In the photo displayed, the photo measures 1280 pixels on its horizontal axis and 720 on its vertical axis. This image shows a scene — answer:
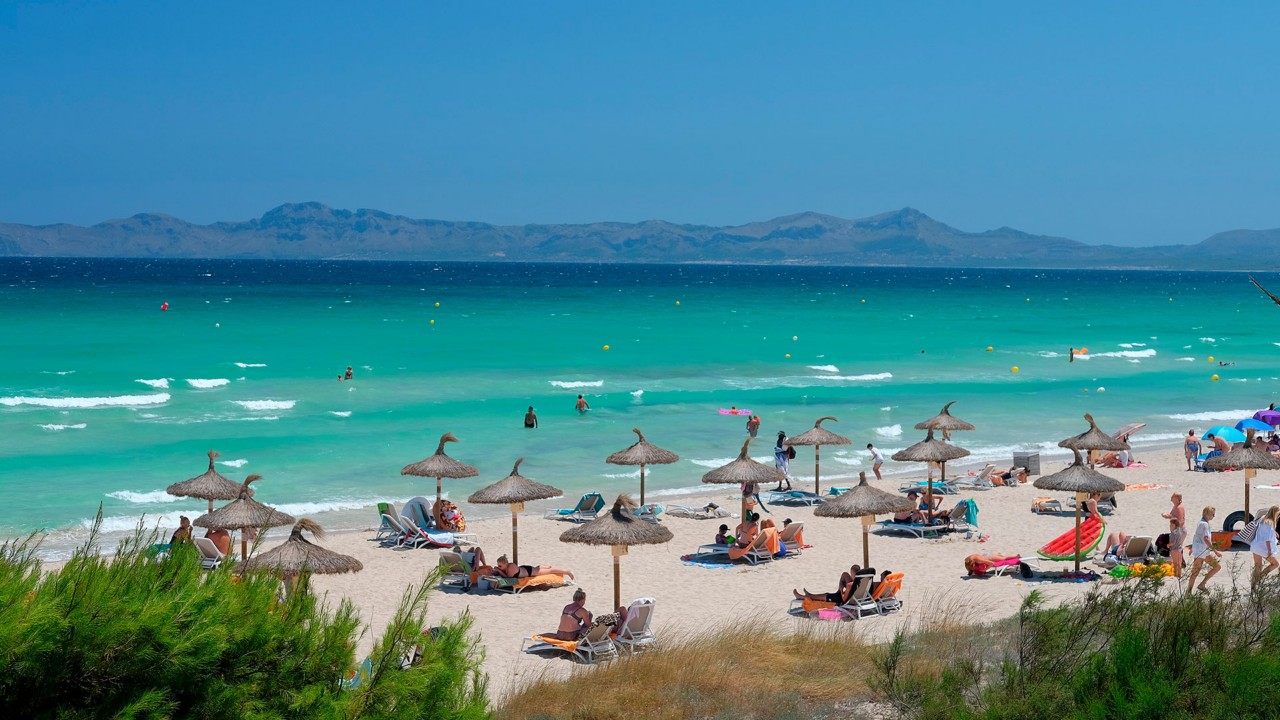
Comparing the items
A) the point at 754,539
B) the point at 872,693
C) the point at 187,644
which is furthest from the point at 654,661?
the point at 754,539

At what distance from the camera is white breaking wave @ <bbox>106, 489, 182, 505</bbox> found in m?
21.1

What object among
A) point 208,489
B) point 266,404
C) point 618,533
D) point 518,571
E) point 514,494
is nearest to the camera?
point 618,533

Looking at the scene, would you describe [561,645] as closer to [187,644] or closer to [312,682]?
[312,682]

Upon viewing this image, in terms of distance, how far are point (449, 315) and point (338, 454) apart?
51.5 metres

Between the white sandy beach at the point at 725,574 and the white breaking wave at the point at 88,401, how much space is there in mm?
17612

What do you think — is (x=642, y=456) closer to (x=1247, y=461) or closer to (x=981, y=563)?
(x=981, y=563)

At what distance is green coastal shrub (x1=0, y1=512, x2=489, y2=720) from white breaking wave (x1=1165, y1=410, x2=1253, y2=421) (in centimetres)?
3229

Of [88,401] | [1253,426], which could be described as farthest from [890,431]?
[88,401]

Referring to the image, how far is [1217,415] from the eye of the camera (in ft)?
111

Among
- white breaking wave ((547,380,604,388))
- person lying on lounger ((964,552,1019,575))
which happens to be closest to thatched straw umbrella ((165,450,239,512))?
person lying on lounger ((964,552,1019,575))

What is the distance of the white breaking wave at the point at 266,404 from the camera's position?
108 feet

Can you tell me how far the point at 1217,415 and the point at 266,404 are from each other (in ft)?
91.2

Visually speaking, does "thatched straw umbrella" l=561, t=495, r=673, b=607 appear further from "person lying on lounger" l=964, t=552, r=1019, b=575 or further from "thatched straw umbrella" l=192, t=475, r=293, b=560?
"person lying on lounger" l=964, t=552, r=1019, b=575

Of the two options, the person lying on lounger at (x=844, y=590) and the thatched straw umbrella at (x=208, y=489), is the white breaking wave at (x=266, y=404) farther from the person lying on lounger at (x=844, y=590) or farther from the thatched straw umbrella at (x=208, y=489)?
the person lying on lounger at (x=844, y=590)
